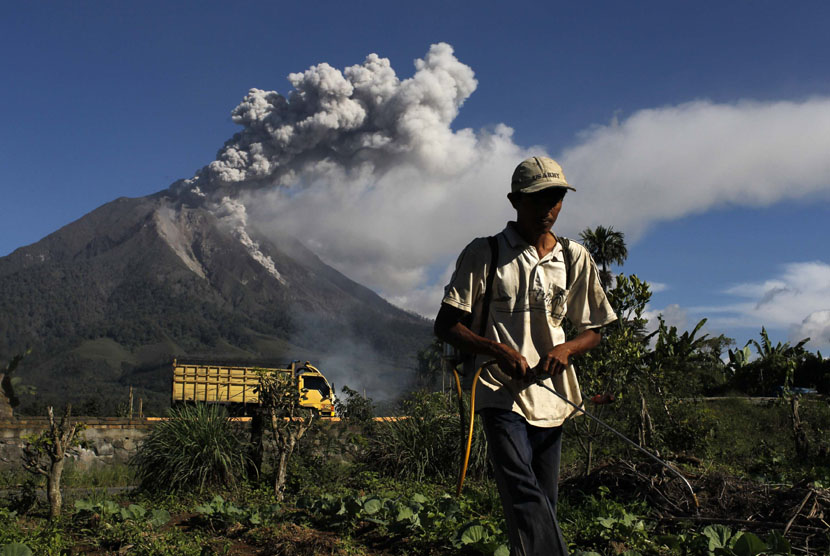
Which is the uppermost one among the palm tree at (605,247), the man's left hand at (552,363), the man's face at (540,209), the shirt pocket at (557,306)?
the palm tree at (605,247)

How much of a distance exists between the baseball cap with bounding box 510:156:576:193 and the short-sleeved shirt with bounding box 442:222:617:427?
183mm

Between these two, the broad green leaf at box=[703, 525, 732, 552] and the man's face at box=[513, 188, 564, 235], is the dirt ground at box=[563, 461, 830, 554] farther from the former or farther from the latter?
the man's face at box=[513, 188, 564, 235]

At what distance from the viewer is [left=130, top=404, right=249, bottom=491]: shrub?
23.2ft

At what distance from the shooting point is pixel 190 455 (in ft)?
23.6

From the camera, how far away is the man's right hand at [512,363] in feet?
7.77

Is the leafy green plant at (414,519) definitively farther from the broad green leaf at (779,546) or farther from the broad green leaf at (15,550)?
the broad green leaf at (15,550)

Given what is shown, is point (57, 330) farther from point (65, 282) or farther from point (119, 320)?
point (65, 282)

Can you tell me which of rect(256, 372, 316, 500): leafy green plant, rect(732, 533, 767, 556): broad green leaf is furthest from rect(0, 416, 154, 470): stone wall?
rect(732, 533, 767, 556): broad green leaf

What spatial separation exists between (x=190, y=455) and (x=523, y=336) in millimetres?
5636

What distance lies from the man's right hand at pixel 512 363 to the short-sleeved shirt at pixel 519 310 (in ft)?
0.24

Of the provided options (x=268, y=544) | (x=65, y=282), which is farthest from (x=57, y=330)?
(x=268, y=544)

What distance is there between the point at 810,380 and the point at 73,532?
23572mm

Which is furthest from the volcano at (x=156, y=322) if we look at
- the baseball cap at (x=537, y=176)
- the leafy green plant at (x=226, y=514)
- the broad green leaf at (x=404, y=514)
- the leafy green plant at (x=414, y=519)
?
the baseball cap at (x=537, y=176)

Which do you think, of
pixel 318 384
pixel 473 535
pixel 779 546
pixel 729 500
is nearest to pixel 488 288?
pixel 473 535
